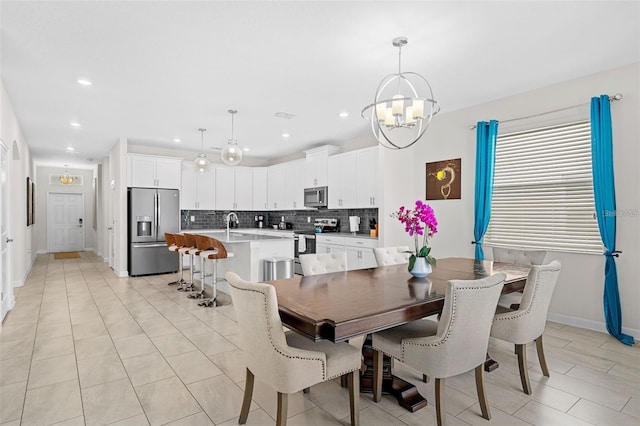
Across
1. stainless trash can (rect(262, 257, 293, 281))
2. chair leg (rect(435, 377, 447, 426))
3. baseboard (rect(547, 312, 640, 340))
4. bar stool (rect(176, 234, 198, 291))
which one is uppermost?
bar stool (rect(176, 234, 198, 291))

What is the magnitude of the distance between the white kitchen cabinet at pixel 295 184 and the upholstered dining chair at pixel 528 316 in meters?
5.40

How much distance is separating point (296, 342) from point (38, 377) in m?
2.13

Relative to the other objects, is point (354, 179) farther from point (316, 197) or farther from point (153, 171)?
point (153, 171)

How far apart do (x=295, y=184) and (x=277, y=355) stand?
240 inches

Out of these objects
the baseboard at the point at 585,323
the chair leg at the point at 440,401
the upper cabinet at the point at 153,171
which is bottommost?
the baseboard at the point at 585,323

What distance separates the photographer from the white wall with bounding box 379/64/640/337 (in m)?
3.48

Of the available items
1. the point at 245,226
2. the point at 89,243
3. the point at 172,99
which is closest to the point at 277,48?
the point at 172,99

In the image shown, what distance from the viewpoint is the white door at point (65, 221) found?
11141 mm

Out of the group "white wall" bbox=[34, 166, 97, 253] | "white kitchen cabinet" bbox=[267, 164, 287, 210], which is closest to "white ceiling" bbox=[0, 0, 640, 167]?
"white kitchen cabinet" bbox=[267, 164, 287, 210]

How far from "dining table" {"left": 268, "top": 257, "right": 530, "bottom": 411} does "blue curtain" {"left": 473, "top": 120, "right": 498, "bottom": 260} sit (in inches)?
54.8

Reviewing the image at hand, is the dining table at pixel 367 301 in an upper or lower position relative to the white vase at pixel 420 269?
lower

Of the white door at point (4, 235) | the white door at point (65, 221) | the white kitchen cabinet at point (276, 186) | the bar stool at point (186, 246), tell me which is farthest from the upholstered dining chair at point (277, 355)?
the white door at point (65, 221)

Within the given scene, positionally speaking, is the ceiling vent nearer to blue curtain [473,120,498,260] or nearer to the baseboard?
blue curtain [473,120,498,260]

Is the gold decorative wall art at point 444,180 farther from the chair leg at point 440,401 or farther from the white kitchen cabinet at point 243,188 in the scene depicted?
the white kitchen cabinet at point 243,188
